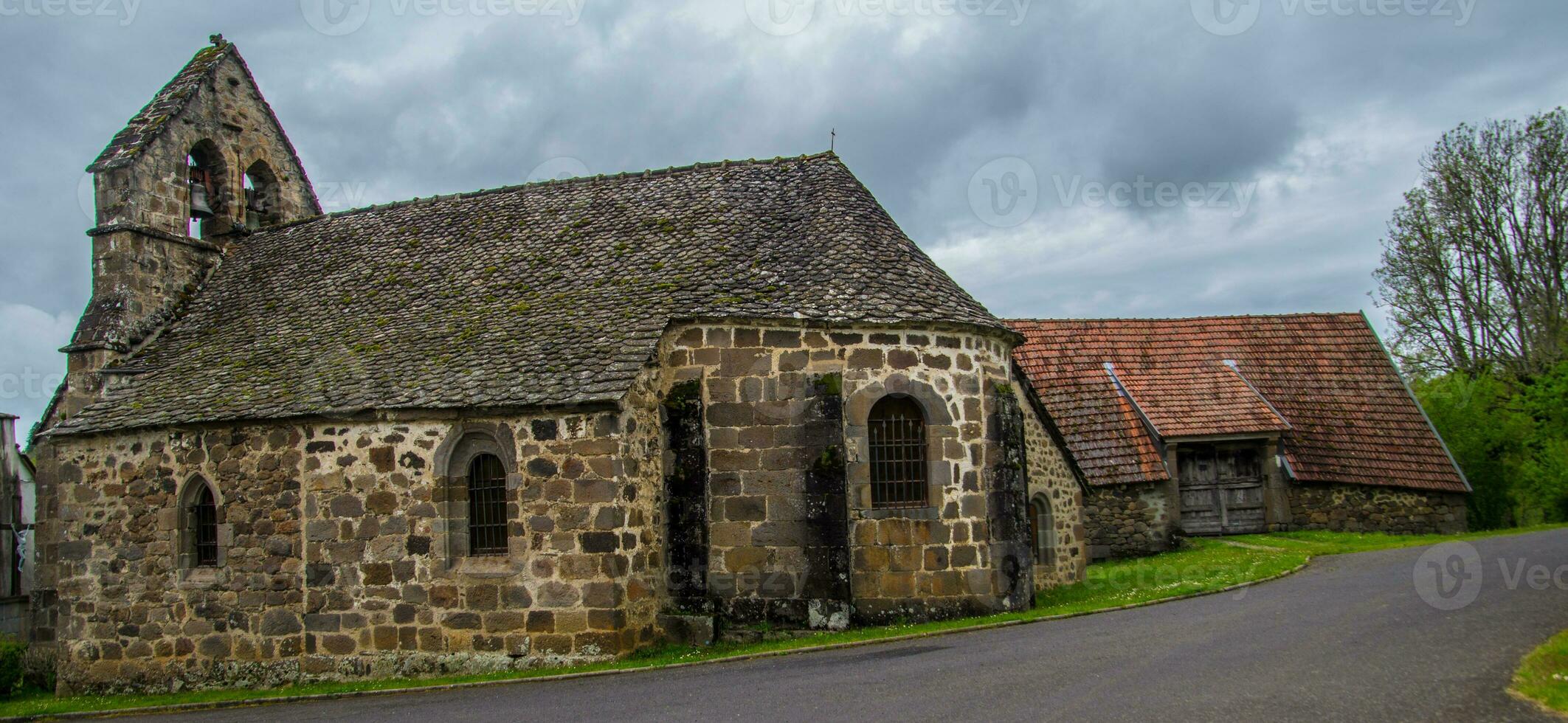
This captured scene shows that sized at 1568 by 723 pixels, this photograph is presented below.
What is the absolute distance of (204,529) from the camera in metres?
17.8

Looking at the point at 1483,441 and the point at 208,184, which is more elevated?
the point at 208,184

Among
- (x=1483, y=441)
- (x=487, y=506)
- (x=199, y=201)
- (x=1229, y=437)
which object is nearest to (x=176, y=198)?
(x=199, y=201)

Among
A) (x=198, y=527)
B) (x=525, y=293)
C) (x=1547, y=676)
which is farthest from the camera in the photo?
(x=525, y=293)

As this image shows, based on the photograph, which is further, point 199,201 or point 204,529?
point 199,201

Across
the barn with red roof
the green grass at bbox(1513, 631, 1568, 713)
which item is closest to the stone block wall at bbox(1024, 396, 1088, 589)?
the barn with red roof

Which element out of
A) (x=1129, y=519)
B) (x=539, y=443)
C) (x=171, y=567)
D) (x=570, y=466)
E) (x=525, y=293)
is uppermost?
(x=525, y=293)

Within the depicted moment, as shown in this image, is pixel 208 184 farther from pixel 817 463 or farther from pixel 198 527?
pixel 817 463

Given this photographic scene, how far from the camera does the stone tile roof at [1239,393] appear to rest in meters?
25.6

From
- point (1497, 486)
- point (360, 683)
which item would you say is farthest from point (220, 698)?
point (1497, 486)

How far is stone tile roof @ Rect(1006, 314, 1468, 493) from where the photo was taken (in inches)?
1007

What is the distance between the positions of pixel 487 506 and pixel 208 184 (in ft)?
41.9

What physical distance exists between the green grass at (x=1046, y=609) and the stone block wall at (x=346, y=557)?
478mm

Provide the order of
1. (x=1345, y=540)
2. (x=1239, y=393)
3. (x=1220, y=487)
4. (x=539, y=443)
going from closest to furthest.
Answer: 1. (x=539, y=443)
2. (x=1345, y=540)
3. (x=1220, y=487)
4. (x=1239, y=393)

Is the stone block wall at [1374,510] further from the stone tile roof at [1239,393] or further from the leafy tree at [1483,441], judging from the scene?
the leafy tree at [1483,441]
